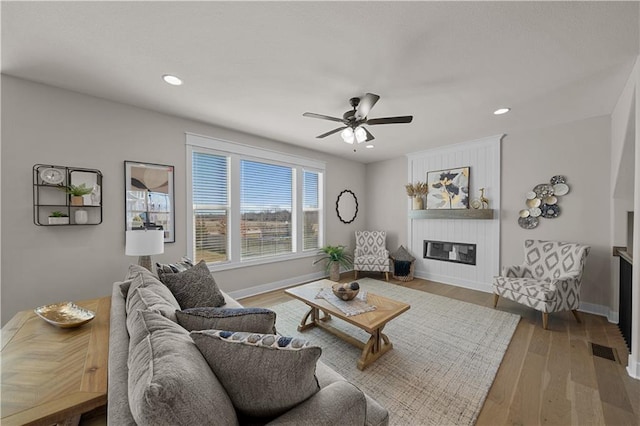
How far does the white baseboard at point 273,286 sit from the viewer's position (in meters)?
3.67

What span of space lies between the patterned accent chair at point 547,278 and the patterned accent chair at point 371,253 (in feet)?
6.12

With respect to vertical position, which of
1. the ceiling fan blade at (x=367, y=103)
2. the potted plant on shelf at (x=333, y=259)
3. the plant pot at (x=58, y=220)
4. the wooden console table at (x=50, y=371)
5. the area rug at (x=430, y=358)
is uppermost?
the ceiling fan blade at (x=367, y=103)

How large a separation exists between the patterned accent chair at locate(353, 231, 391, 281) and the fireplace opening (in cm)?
82

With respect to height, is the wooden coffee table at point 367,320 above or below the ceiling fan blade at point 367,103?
below

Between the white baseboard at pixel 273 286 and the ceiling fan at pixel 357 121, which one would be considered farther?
the white baseboard at pixel 273 286

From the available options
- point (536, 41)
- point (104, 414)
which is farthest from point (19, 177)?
point (536, 41)

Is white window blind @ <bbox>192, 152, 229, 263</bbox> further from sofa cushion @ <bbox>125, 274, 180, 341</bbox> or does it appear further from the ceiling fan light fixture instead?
the ceiling fan light fixture

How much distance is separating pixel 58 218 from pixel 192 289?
1.69 meters

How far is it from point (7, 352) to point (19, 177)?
6.03 feet

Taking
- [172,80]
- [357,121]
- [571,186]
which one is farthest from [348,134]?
[571,186]

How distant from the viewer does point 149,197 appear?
9.52 ft

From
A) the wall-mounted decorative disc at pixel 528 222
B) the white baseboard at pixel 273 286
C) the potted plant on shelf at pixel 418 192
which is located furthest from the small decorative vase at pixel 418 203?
the white baseboard at pixel 273 286

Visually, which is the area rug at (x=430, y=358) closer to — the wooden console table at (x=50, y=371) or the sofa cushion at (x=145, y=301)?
the sofa cushion at (x=145, y=301)

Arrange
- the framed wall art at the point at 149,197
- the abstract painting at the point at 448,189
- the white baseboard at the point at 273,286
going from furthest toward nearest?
the abstract painting at the point at 448,189, the white baseboard at the point at 273,286, the framed wall art at the point at 149,197
